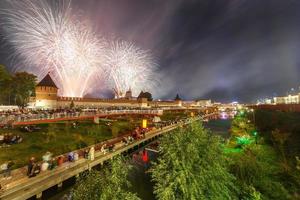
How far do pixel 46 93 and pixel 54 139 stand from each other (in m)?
50.4

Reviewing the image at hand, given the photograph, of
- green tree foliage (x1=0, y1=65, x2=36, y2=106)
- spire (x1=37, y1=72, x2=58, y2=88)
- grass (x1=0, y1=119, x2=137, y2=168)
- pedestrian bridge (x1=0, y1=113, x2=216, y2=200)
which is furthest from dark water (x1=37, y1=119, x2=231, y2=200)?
green tree foliage (x1=0, y1=65, x2=36, y2=106)

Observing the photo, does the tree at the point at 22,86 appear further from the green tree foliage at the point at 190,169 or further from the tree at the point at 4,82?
the green tree foliage at the point at 190,169

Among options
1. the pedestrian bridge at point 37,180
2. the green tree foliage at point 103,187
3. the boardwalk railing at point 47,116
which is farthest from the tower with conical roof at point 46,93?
the green tree foliage at point 103,187

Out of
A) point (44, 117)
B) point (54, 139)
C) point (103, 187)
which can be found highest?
point (44, 117)

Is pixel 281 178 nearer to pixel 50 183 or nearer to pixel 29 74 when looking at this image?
pixel 50 183

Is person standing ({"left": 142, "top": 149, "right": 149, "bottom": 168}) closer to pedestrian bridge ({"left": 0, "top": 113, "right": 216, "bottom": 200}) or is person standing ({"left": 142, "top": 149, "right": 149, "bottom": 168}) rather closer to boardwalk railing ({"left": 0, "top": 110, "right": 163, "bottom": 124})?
pedestrian bridge ({"left": 0, "top": 113, "right": 216, "bottom": 200})

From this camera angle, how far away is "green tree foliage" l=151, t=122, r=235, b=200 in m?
14.6

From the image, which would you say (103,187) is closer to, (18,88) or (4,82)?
(4,82)

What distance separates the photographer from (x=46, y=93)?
269 ft

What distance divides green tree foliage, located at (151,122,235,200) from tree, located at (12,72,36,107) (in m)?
83.6

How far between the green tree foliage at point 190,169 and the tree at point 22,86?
83.6 meters

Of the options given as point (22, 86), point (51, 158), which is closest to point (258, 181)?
point (51, 158)

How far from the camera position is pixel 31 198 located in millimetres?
20562

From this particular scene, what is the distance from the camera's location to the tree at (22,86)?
3292 inches
